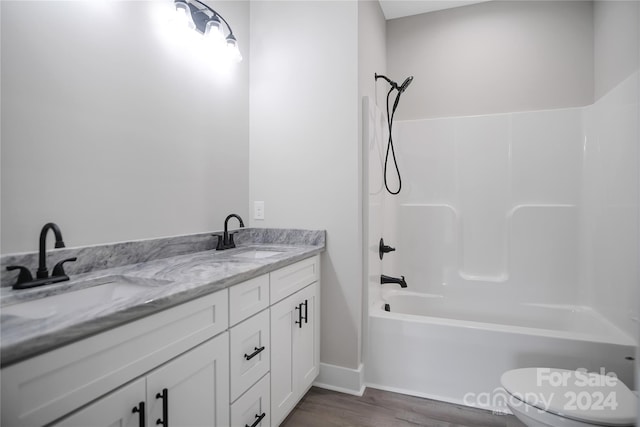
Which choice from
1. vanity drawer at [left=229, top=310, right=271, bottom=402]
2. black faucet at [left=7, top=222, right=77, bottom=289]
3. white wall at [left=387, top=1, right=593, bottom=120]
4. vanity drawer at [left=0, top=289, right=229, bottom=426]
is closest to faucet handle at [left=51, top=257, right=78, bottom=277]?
black faucet at [left=7, top=222, right=77, bottom=289]

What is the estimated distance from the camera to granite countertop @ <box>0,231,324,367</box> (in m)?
0.62

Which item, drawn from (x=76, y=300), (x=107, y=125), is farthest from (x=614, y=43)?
(x=76, y=300)

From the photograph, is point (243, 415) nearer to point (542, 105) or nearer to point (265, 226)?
point (265, 226)

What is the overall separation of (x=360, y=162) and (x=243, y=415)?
1.45 metres

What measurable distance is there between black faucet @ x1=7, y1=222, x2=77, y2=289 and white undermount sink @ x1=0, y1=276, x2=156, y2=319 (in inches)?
2.8

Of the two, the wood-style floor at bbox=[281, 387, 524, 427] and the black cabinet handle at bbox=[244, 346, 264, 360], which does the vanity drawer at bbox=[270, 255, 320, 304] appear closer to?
the black cabinet handle at bbox=[244, 346, 264, 360]

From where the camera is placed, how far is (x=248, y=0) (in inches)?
86.7

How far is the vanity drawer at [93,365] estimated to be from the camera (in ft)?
1.96

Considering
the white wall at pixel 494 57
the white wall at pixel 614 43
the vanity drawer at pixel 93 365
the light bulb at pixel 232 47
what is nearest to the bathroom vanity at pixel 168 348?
the vanity drawer at pixel 93 365

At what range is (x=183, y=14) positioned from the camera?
5.16 ft

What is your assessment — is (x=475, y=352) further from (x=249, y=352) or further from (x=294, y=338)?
(x=249, y=352)

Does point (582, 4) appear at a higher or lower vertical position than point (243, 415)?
higher

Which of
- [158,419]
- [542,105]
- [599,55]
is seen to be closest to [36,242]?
[158,419]

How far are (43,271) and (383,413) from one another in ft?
5.64
